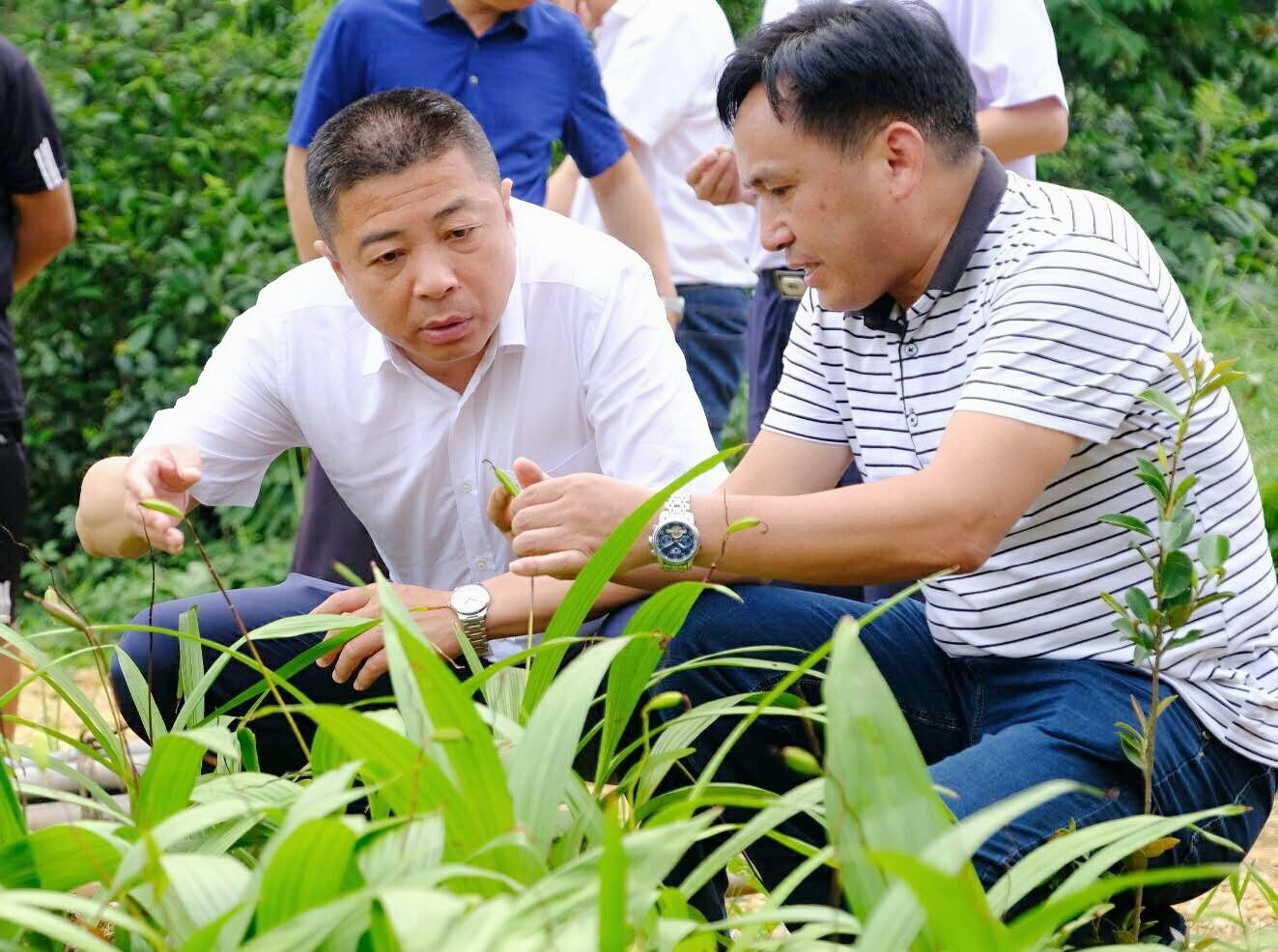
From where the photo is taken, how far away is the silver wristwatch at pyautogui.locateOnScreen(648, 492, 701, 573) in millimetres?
2279

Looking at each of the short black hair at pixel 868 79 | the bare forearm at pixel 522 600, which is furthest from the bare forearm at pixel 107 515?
the short black hair at pixel 868 79

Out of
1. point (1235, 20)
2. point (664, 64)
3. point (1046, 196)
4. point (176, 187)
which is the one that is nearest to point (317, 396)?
point (1046, 196)

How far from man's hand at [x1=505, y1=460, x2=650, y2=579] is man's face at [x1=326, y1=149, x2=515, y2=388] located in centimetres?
55

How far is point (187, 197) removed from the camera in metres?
7.39

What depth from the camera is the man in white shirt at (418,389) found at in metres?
2.71

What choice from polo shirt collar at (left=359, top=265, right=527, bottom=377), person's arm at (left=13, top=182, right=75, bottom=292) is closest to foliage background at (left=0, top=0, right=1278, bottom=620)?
person's arm at (left=13, top=182, right=75, bottom=292)

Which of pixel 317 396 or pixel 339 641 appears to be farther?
pixel 317 396

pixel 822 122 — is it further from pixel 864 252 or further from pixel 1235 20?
pixel 1235 20

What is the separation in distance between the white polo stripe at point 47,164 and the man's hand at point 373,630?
1.89 metres

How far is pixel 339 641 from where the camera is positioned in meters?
2.12

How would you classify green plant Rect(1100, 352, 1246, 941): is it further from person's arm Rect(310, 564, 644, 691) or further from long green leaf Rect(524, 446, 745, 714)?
person's arm Rect(310, 564, 644, 691)

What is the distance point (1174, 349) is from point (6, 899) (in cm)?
160

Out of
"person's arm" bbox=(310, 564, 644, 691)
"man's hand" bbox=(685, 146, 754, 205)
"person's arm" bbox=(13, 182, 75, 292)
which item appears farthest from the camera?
"person's arm" bbox=(13, 182, 75, 292)

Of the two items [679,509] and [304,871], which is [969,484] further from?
[304,871]
